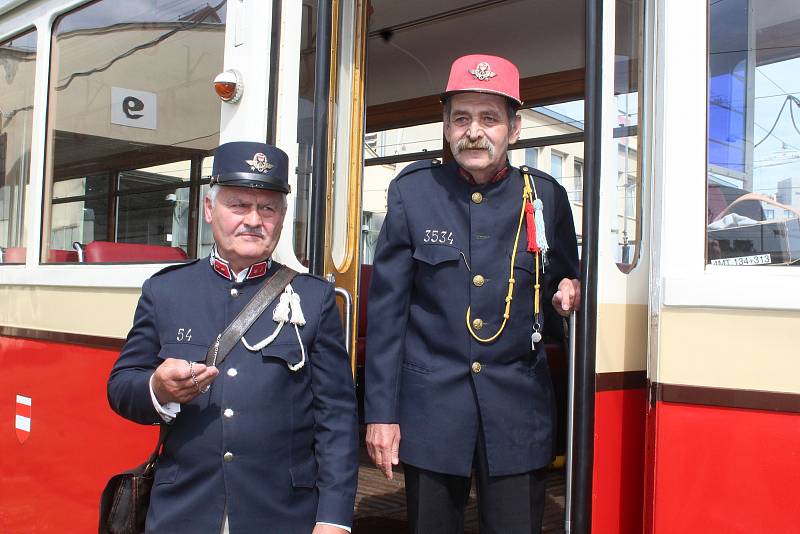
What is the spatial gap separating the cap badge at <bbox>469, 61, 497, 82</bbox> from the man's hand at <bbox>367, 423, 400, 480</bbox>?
0.96 meters

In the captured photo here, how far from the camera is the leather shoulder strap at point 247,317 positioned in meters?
1.88

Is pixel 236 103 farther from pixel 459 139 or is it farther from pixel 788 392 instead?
pixel 788 392

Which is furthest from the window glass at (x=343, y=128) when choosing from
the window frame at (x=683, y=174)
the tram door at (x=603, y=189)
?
the window frame at (x=683, y=174)

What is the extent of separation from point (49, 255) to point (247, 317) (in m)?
1.88

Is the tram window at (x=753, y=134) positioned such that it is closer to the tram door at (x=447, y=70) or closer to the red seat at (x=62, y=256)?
the tram door at (x=447, y=70)

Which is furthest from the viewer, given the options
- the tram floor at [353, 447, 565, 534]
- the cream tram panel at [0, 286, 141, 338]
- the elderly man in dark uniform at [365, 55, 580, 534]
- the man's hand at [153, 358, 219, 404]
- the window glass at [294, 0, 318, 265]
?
the tram floor at [353, 447, 565, 534]

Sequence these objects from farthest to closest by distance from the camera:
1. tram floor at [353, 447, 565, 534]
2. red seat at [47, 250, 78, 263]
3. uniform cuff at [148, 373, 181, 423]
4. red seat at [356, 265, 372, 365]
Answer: red seat at [356, 265, 372, 365], tram floor at [353, 447, 565, 534], red seat at [47, 250, 78, 263], uniform cuff at [148, 373, 181, 423]

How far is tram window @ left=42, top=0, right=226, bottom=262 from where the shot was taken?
2760 millimetres

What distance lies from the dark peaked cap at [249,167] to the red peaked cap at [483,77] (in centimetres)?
Answer: 54

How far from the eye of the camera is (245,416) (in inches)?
73.3

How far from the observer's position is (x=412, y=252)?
226 cm

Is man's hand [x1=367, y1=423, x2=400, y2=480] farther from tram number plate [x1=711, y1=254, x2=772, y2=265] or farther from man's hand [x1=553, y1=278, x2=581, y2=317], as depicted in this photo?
tram number plate [x1=711, y1=254, x2=772, y2=265]

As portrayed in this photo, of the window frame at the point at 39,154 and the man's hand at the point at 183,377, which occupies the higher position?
the window frame at the point at 39,154

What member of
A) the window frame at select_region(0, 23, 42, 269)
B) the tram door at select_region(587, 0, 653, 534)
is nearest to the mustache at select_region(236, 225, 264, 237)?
Result: the tram door at select_region(587, 0, 653, 534)
